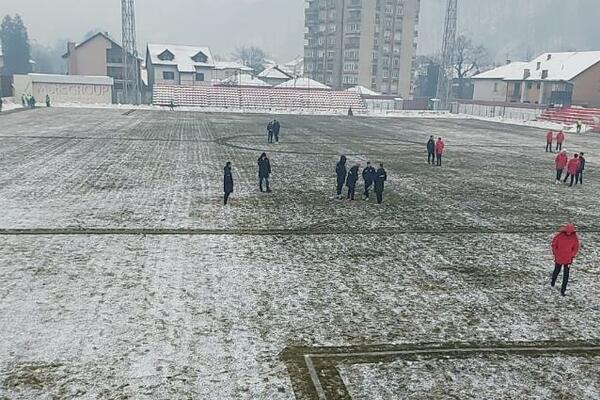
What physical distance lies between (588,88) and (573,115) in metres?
11.5

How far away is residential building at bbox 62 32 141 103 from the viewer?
275ft

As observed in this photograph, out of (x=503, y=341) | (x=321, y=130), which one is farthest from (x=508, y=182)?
(x=321, y=130)

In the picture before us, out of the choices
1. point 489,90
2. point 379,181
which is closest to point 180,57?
point 489,90

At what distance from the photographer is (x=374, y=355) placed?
815cm

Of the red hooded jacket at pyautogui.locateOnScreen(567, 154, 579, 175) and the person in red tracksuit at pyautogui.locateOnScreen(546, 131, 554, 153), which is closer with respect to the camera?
the red hooded jacket at pyautogui.locateOnScreen(567, 154, 579, 175)

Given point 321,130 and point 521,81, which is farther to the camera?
point 521,81

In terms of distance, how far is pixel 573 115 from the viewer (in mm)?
59438

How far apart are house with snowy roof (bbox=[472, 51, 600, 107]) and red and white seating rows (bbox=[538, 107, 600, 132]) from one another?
542 centimetres

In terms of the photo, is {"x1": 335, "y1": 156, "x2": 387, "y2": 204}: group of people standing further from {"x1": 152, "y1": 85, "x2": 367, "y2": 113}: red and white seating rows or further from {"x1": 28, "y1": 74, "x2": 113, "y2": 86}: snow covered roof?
{"x1": 28, "y1": 74, "x2": 113, "y2": 86}: snow covered roof

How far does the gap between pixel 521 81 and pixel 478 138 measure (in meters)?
39.1

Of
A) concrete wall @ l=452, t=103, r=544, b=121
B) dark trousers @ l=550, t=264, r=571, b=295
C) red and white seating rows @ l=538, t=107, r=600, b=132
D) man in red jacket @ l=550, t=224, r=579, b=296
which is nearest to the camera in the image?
man in red jacket @ l=550, t=224, r=579, b=296

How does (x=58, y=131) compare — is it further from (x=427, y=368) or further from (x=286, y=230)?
(x=427, y=368)

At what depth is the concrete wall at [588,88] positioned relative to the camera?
222ft

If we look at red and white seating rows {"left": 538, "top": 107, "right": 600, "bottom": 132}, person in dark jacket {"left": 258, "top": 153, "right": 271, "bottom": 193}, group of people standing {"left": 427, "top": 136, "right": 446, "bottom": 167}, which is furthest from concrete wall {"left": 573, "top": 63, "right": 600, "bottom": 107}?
person in dark jacket {"left": 258, "top": 153, "right": 271, "bottom": 193}
